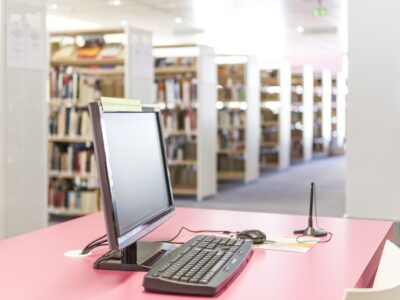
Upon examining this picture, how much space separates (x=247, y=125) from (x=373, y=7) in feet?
19.2

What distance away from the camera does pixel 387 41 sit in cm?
428

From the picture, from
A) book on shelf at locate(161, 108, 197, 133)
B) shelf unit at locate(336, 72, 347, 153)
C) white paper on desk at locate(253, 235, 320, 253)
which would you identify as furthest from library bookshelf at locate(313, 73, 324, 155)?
white paper on desk at locate(253, 235, 320, 253)

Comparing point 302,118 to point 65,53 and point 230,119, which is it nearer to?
point 230,119

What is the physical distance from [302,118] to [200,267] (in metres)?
13.0

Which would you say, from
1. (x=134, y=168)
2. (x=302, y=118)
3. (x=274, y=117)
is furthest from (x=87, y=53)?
(x=302, y=118)

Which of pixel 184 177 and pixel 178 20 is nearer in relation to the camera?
pixel 184 177

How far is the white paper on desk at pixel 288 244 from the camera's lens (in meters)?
1.92

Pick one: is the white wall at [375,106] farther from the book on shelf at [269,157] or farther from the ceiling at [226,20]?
the book on shelf at [269,157]

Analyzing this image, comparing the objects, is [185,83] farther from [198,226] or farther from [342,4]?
[198,226]

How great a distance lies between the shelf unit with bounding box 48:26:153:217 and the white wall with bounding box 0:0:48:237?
2.03m

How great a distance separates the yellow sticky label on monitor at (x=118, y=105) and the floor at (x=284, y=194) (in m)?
5.55

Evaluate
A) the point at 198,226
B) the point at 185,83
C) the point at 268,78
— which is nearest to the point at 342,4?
the point at 268,78

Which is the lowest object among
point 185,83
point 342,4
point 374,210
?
point 374,210

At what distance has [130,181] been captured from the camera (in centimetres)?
165
